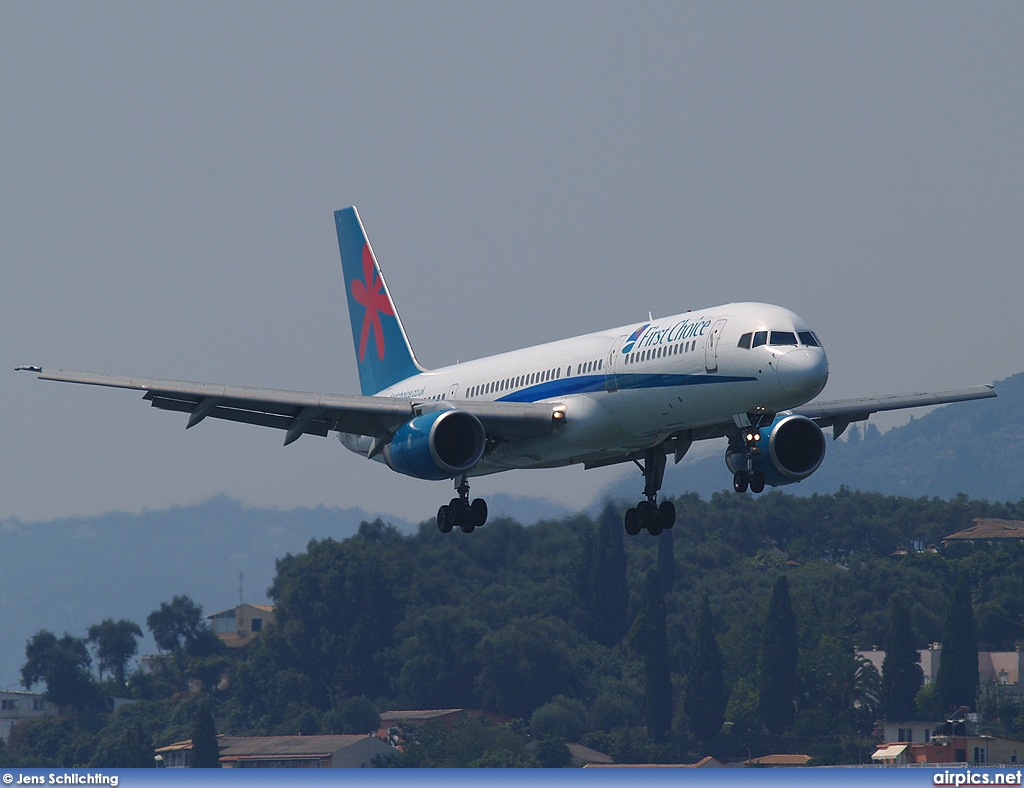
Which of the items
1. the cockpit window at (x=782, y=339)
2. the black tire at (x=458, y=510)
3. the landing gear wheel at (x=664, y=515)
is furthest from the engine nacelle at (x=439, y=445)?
the cockpit window at (x=782, y=339)

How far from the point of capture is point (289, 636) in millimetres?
144875

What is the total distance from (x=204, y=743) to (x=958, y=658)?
60.6m

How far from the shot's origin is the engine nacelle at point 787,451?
4309cm

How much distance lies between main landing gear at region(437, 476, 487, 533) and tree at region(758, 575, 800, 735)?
296 ft

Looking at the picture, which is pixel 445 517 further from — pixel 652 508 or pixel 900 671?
pixel 900 671

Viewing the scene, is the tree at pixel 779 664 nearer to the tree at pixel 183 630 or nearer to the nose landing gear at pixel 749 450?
the tree at pixel 183 630

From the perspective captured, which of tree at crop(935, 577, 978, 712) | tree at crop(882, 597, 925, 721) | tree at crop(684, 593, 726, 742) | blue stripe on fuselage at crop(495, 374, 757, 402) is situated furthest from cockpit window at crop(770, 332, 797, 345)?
tree at crop(882, 597, 925, 721)

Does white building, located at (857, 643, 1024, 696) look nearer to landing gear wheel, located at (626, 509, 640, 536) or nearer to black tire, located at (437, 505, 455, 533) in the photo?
landing gear wheel, located at (626, 509, 640, 536)

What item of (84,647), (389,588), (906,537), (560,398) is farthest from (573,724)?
(560,398)

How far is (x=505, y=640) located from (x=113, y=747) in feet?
109

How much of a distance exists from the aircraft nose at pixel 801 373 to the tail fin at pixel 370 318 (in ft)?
68.8

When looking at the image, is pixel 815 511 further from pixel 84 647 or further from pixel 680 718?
pixel 84 647

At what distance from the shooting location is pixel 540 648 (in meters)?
138

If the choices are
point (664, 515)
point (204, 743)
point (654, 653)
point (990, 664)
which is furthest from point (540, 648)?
point (664, 515)
